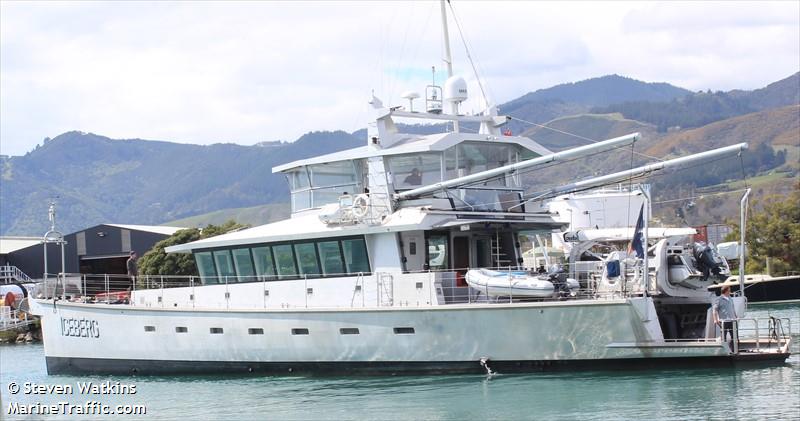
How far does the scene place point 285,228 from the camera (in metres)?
22.5

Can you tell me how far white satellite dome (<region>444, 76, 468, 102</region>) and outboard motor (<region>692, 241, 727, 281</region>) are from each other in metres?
6.44

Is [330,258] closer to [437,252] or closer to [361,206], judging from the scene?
[361,206]

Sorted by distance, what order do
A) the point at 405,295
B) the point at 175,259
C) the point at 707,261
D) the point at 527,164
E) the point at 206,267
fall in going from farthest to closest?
the point at 175,259
the point at 206,267
the point at 405,295
the point at 527,164
the point at 707,261

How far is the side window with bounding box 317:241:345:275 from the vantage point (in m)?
21.4

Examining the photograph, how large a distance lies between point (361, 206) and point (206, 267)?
474cm

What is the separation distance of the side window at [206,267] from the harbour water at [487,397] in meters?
2.96

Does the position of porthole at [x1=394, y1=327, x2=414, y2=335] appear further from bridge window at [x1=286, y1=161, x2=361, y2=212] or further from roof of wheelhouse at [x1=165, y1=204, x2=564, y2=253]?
bridge window at [x1=286, y1=161, x2=361, y2=212]

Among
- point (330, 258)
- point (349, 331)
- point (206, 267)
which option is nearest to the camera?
point (349, 331)

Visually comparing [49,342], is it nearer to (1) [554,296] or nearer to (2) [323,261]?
(2) [323,261]

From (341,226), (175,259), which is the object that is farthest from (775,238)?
(341,226)

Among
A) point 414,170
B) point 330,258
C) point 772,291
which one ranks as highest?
point 414,170

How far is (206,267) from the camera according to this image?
23.7 m

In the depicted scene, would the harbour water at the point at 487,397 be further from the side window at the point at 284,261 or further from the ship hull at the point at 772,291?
the ship hull at the point at 772,291

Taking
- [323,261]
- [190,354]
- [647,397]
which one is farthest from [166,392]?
[647,397]
